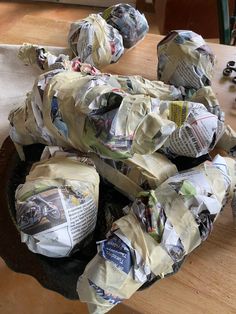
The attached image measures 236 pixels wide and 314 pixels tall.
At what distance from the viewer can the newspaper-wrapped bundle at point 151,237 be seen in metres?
0.35

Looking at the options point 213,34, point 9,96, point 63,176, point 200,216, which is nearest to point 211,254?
point 200,216

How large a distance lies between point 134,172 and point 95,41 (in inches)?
10.8

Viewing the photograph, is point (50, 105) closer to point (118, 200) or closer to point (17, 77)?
point (118, 200)

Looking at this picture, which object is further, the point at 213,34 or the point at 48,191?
the point at 213,34

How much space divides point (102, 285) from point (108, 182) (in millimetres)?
126

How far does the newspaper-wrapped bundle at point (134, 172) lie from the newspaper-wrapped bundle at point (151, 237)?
0.02m

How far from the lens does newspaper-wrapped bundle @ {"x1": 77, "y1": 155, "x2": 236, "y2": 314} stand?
354mm

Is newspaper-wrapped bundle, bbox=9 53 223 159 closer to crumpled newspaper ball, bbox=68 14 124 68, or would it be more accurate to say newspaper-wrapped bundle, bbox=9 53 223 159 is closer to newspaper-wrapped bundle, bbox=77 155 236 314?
newspaper-wrapped bundle, bbox=77 155 236 314

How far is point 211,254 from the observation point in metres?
0.45

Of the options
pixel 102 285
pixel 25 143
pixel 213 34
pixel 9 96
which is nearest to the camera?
pixel 102 285

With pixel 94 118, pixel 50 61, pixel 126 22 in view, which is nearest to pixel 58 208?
pixel 94 118

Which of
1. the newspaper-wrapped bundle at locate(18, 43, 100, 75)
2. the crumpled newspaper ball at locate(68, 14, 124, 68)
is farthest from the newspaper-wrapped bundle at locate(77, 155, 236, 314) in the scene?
the crumpled newspaper ball at locate(68, 14, 124, 68)

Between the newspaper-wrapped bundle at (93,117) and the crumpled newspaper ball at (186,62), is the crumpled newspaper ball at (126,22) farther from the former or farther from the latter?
the newspaper-wrapped bundle at (93,117)

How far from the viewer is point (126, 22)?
671mm
